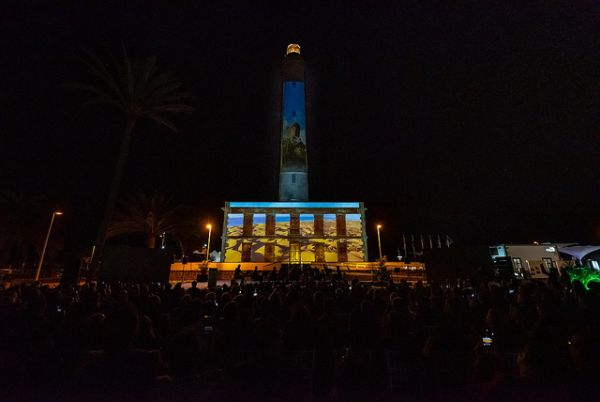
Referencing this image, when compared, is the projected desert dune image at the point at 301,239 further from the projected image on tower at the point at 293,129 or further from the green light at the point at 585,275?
the green light at the point at 585,275

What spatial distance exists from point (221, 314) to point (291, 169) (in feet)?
118

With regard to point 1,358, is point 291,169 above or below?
above

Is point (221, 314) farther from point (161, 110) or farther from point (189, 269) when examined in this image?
point (189, 269)

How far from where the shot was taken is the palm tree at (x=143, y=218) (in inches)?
1382

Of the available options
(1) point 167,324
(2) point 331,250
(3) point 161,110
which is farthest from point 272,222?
(1) point 167,324

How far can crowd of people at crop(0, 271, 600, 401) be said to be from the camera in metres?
3.42

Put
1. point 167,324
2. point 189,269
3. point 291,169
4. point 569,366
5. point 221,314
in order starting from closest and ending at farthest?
point 569,366 → point 167,324 → point 221,314 → point 189,269 → point 291,169

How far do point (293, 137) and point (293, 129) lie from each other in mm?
1387

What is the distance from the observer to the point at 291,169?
136 ft

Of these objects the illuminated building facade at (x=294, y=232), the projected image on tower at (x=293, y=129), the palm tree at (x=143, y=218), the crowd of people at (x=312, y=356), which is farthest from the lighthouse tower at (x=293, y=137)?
the crowd of people at (x=312, y=356)

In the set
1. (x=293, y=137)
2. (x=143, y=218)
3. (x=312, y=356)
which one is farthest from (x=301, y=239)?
(x=312, y=356)

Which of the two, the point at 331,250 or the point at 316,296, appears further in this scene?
the point at 331,250

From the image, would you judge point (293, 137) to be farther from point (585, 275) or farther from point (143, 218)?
point (585, 275)

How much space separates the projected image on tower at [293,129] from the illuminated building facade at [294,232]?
915cm
